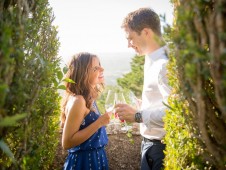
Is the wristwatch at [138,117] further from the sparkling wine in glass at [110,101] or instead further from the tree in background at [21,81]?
the tree in background at [21,81]

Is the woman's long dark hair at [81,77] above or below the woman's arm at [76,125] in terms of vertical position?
above

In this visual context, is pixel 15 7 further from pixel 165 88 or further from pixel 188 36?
pixel 165 88

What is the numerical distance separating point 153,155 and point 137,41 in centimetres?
156

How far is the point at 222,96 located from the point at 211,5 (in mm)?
736

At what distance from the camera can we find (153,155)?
328 cm

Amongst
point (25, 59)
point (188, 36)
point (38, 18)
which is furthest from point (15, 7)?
point (188, 36)

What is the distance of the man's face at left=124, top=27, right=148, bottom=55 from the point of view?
12.3 ft

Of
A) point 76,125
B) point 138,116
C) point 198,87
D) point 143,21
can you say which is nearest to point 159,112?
point 138,116

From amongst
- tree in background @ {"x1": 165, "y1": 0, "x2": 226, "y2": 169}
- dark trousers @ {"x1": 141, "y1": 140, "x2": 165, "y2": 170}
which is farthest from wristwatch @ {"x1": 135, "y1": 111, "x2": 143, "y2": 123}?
tree in background @ {"x1": 165, "y1": 0, "x2": 226, "y2": 169}

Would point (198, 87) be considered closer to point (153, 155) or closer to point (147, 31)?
point (153, 155)

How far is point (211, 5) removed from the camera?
181 centimetres

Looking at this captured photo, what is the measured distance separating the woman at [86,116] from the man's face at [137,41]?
21.7 inches

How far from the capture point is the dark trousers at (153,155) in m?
3.23

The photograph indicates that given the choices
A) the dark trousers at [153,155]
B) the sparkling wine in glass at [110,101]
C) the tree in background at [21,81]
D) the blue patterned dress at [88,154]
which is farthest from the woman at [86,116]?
the dark trousers at [153,155]
